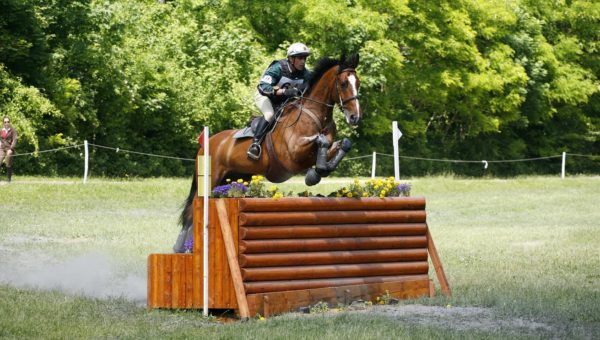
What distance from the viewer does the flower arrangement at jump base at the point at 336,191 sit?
11.2m

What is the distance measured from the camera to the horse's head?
12125mm

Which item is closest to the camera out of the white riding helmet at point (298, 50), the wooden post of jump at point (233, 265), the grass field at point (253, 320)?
the grass field at point (253, 320)

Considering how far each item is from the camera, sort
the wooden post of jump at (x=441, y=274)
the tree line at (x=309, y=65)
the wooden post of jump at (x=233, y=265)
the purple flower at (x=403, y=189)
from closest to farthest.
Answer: the wooden post of jump at (x=233, y=265)
the wooden post of jump at (x=441, y=274)
the purple flower at (x=403, y=189)
the tree line at (x=309, y=65)

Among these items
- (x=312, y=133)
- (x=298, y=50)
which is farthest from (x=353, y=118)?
(x=298, y=50)

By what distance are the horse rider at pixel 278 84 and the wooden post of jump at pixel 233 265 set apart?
2662 millimetres

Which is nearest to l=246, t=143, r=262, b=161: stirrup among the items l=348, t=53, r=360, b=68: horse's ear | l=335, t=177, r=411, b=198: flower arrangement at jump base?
l=335, t=177, r=411, b=198: flower arrangement at jump base

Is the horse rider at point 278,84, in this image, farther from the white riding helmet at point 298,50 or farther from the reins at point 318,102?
the reins at point 318,102

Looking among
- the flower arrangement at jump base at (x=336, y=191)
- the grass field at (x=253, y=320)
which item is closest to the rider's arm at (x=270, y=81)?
the flower arrangement at jump base at (x=336, y=191)

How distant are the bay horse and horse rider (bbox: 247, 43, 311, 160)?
0.11m

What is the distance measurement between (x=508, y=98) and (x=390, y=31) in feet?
26.9

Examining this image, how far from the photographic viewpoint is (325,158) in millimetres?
12125

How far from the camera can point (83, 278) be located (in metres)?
14.0

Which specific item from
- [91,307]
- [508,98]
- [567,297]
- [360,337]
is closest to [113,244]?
[91,307]

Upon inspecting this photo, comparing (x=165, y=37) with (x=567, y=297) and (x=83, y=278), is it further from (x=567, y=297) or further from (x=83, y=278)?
(x=567, y=297)
